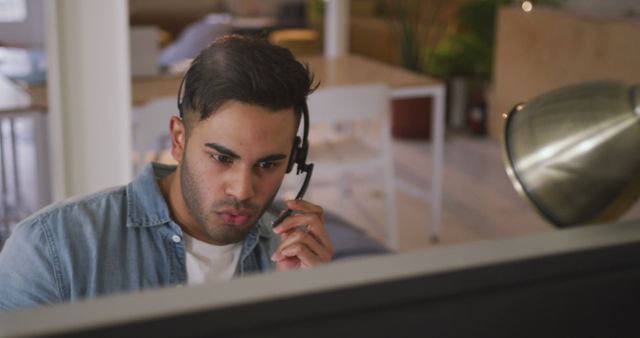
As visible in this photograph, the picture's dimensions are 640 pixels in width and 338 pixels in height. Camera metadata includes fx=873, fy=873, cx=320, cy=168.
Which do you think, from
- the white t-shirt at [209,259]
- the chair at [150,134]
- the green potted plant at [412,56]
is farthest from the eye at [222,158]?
the green potted plant at [412,56]

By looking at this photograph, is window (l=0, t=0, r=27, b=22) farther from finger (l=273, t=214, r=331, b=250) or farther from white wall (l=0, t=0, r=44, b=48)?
finger (l=273, t=214, r=331, b=250)

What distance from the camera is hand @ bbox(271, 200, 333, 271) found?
791 millimetres

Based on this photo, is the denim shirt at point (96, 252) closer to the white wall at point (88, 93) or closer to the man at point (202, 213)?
the man at point (202, 213)

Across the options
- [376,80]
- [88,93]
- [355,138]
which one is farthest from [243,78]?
[376,80]

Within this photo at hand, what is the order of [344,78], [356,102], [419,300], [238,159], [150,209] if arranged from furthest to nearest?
1. [344,78]
2. [356,102]
3. [150,209]
4. [238,159]
5. [419,300]

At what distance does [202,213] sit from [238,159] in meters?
0.09

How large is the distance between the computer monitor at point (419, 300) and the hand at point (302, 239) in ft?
1.06

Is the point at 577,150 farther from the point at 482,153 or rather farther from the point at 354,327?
the point at 482,153

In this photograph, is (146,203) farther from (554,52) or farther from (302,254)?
(554,52)

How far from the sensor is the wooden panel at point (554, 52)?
3.84 meters

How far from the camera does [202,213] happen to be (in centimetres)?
84

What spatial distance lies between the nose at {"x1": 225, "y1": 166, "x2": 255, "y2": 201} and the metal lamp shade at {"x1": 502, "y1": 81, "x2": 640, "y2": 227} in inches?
10.0

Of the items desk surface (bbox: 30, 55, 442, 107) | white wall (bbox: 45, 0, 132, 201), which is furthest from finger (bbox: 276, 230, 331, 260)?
desk surface (bbox: 30, 55, 442, 107)

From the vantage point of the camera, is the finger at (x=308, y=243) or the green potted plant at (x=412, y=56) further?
the green potted plant at (x=412, y=56)
